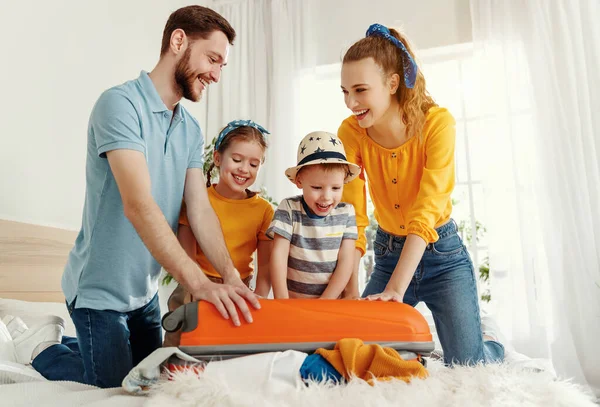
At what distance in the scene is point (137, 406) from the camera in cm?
86

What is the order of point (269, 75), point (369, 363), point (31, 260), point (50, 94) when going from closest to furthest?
point (369, 363) < point (31, 260) < point (50, 94) < point (269, 75)

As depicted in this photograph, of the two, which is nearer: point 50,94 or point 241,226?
point 241,226

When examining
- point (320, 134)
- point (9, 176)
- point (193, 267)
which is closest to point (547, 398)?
point (193, 267)

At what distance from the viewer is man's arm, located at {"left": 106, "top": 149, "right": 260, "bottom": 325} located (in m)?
1.21

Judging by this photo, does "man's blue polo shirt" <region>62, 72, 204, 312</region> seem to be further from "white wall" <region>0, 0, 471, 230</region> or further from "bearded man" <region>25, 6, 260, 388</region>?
"white wall" <region>0, 0, 471, 230</region>

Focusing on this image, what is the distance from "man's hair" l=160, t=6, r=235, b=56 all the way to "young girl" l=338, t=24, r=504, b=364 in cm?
44

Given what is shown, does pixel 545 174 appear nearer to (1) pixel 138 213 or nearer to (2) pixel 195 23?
(2) pixel 195 23

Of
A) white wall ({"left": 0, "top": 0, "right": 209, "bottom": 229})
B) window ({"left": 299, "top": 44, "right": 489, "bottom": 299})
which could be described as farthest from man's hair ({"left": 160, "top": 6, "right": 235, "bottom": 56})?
window ({"left": 299, "top": 44, "right": 489, "bottom": 299})

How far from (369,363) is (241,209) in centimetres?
97

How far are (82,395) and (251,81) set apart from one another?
3485 mm

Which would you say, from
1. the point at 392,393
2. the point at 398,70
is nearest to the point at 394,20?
the point at 398,70

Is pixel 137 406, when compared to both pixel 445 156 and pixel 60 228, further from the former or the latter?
pixel 60 228

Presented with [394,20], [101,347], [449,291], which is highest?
[394,20]

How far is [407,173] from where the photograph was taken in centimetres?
169
